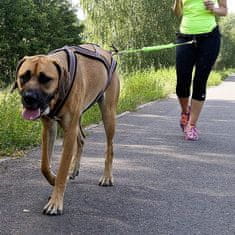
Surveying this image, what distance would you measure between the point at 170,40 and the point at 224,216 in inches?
1139

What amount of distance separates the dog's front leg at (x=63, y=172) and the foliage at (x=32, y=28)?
2961cm

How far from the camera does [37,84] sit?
12.0 ft

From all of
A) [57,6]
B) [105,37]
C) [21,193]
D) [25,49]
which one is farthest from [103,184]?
[57,6]

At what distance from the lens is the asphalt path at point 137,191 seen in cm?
382

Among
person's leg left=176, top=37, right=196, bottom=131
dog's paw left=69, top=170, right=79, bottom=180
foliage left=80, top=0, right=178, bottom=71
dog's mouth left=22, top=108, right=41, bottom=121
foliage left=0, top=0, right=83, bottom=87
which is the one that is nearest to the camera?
dog's mouth left=22, top=108, right=41, bottom=121

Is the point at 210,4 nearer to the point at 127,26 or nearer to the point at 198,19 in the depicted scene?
the point at 198,19

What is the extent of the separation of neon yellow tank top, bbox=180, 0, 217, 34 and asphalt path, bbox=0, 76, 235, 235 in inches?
62.3

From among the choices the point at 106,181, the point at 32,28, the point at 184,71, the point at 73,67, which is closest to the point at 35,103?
the point at 73,67

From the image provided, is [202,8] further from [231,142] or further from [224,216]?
[224,216]

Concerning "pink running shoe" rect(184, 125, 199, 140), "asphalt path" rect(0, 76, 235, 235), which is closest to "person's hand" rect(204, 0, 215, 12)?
"pink running shoe" rect(184, 125, 199, 140)

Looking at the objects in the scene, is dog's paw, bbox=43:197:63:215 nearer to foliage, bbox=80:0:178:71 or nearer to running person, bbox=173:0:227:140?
running person, bbox=173:0:227:140

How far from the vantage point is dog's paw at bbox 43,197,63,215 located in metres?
3.96

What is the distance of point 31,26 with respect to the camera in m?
39.4

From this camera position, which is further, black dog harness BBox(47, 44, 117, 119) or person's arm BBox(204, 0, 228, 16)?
person's arm BBox(204, 0, 228, 16)
